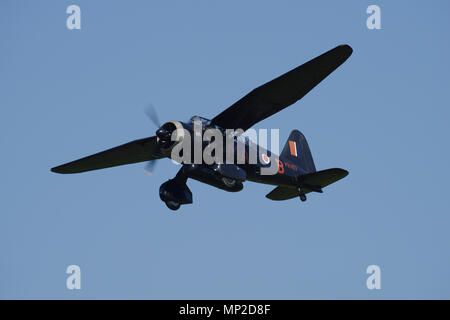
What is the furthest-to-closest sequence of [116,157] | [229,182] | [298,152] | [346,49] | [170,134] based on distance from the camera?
1. [298,152]
2. [116,157]
3. [229,182]
4. [170,134]
5. [346,49]

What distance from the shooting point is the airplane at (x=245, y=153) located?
16.6 m

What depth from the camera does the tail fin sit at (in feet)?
70.4

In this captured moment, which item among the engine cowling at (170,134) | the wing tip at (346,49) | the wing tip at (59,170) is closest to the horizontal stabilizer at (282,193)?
the engine cowling at (170,134)

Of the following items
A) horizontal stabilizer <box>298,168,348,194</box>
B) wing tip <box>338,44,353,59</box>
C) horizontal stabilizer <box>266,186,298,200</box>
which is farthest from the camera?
horizontal stabilizer <box>266,186,298,200</box>

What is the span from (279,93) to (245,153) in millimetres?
2006

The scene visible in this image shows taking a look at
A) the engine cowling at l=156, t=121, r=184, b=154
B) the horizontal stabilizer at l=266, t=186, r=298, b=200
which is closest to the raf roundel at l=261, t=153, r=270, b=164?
the horizontal stabilizer at l=266, t=186, r=298, b=200

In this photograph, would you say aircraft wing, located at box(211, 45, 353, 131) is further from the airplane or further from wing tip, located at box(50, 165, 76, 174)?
wing tip, located at box(50, 165, 76, 174)

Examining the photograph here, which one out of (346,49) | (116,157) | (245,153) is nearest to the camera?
(346,49)

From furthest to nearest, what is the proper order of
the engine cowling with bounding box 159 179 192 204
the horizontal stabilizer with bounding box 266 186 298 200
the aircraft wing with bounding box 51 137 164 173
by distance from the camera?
the horizontal stabilizer with bounding box 266 186 298 200 → the aircraft wing with bounding box 51 137 164 173 → the engine cowling with bounding box 159 179 192 204

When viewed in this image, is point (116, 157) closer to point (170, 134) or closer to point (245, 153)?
point (170, 134)

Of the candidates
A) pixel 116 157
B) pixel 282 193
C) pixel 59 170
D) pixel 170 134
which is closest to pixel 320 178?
pixel 282 193

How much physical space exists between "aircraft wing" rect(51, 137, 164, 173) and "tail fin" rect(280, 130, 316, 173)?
4589mm

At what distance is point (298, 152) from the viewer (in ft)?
71.9
